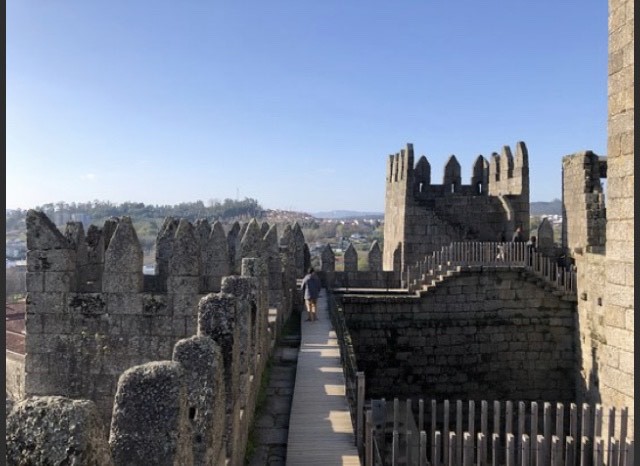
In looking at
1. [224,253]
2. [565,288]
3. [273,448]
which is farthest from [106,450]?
[565,288]

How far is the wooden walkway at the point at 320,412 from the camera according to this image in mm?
5398

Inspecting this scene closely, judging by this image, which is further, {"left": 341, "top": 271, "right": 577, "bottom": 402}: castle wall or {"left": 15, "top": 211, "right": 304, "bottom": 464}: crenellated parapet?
{"left": 341, "top": 271, "right": 577, "bottom": 402}: castle wall

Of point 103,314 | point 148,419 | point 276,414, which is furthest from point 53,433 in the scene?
point 103,314

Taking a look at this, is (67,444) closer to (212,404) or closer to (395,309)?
(212,404)

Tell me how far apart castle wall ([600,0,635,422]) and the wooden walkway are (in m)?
3.67

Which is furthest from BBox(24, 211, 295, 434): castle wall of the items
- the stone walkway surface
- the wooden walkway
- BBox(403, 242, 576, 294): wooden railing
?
BBox(403, 242, 576, 294): wooden railing

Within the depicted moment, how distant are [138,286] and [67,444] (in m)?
6.80

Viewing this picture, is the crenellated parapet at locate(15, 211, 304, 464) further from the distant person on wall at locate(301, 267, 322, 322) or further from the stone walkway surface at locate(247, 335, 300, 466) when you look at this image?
the distant person on wall at locate(301, 267, 322, 322)

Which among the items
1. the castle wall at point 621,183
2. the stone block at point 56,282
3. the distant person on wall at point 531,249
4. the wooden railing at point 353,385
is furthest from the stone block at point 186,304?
the distant person on wall at point 531,249

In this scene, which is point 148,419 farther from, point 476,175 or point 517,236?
point 476,175

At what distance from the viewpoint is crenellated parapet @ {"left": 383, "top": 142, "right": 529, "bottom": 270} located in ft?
56.7

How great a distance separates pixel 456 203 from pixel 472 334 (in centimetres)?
537

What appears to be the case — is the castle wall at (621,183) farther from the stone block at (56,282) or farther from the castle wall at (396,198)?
the castle wall at (396,198)

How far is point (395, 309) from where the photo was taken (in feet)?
45.3
